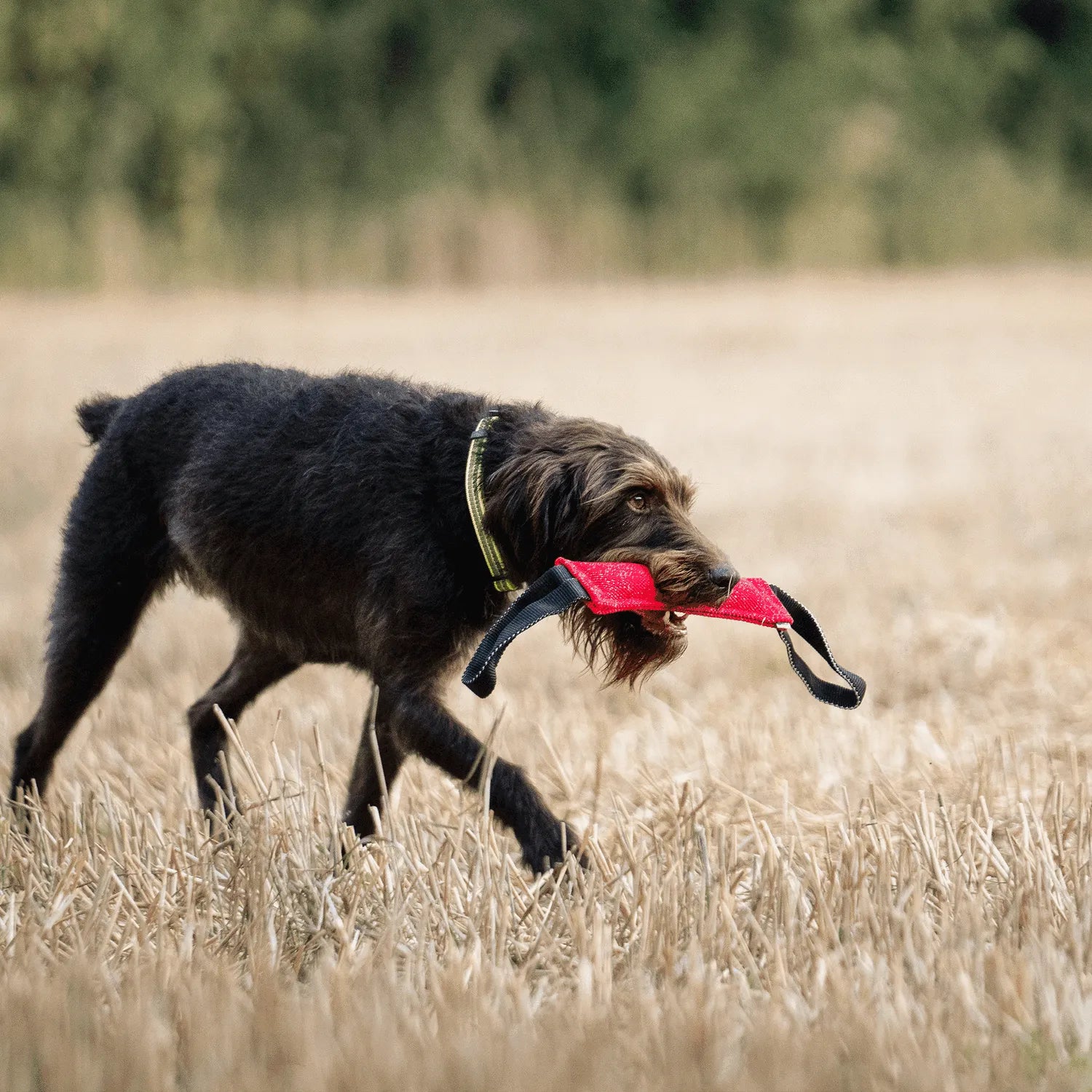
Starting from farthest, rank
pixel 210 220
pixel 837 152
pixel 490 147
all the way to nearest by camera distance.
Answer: pixel 837 152
pixel 490 147
pixel 210 220

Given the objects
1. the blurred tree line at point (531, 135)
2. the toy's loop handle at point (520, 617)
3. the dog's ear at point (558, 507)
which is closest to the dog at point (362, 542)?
the dog's ear at point (558, 507)

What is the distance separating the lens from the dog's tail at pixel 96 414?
4.73 meters

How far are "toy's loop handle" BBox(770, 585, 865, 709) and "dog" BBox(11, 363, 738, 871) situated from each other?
0.30m

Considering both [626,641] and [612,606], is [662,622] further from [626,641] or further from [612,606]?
[612,606]

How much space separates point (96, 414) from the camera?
15.6 ft

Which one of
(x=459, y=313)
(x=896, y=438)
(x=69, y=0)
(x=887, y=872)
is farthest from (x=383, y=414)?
(x=69, y=0)

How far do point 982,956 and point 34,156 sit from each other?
1840 cm

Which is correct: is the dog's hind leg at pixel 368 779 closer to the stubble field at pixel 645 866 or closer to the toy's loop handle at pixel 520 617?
the stubble field at pixel 645 866

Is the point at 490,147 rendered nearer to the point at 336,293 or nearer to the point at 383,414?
the point at 336,293

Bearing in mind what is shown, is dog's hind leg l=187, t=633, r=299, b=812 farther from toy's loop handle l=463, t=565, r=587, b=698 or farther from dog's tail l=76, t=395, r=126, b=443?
toy's loop handle l=463, t=565, r=587, b=698

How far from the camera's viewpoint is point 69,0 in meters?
18.1

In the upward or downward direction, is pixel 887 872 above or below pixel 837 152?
above

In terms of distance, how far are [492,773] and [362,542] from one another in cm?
75

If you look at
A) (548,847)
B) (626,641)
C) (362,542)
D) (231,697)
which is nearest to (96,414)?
(231,697)
